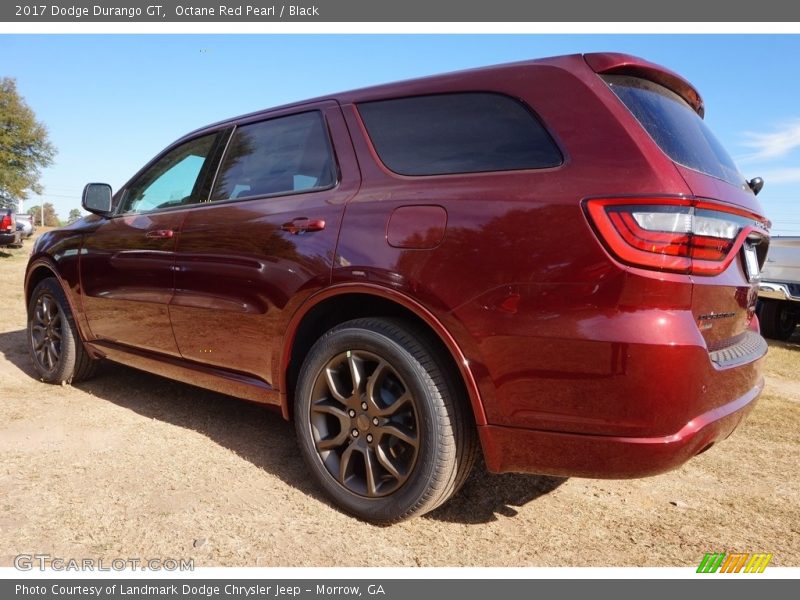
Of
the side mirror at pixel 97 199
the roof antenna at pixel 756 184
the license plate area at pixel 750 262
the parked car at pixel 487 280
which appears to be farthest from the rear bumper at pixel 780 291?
the side mirror at pixel 97 199

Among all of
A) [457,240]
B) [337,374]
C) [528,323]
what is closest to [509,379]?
[528,323]

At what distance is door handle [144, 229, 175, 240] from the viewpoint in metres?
3.32

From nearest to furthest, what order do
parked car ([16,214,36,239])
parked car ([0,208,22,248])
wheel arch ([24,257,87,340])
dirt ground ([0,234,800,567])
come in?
dirt ground ([0,234,800,567]) < wheel arch ([24,257,87,340]) < parked car ([0,208,22,248]) < parked car ([16,214,36,239])

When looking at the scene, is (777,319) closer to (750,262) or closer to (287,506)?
(750,262)

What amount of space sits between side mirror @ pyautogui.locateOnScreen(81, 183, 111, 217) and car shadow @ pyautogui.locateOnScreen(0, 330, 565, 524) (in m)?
1.31

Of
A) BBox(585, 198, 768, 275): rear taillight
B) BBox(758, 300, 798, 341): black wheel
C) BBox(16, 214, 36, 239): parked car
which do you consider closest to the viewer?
BBox(585, 198, 768, 275): rear taillight

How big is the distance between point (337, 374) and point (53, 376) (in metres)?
2.91

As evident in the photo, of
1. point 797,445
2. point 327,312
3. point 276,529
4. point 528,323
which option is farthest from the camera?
point 797,445

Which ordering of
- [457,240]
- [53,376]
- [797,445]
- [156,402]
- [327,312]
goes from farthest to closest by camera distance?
[53,376]
[156,402]
[797,445]
[327,312]
[457,240]

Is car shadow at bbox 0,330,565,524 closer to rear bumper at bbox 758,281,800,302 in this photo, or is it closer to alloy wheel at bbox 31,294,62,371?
alloy wheel at bbox 31,294,62,371

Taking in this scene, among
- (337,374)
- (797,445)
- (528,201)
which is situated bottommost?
(797,445)

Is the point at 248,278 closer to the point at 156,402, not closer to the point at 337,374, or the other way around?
the point at 337,374

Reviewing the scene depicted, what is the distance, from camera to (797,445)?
365cm

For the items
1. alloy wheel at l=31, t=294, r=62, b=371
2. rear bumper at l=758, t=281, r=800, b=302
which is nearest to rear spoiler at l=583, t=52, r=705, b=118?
alloy wheel at l=31, t=294, r=62, b=371
